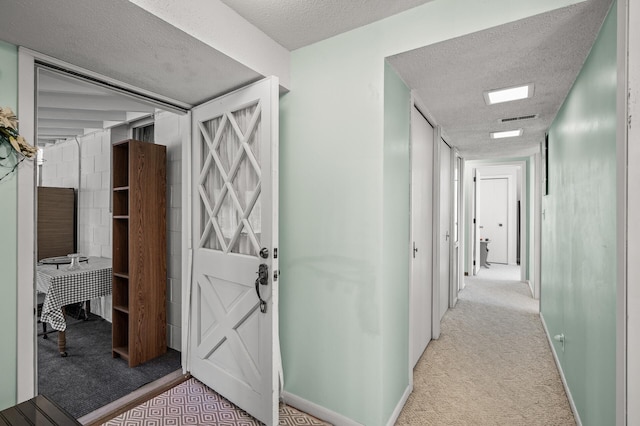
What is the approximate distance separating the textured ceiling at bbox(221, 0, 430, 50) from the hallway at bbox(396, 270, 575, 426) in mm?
2408

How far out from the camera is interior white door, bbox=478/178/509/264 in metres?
7.62

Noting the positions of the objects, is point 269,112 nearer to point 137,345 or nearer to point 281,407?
point 281,407

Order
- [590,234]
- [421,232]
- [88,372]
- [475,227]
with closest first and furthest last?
[590,234], [88,372], [421,232], [475,227]

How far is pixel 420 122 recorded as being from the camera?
271 cm

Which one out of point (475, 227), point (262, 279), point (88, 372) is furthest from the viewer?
point (475, 227)

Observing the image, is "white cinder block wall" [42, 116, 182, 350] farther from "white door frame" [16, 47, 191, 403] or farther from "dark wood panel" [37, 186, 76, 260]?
"white door frame" [16, 47, 191, 403]

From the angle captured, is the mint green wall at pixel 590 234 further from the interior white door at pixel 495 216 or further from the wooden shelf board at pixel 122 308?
the interior white door at pixel 495 216

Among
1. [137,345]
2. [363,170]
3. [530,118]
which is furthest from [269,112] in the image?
[530,118]

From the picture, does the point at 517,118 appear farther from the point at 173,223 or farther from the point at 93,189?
the point at 93,189

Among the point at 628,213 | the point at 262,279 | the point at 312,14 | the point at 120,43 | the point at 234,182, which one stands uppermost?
the point at 312,14

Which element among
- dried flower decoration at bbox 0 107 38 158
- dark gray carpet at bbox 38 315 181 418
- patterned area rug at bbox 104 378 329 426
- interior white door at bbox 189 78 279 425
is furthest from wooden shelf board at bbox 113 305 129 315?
dried flower decoration at bbox 0 107 38 158

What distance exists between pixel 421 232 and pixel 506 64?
4.69 ft

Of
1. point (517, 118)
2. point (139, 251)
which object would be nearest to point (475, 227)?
point (517, 118)

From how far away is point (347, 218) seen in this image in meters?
1.90
